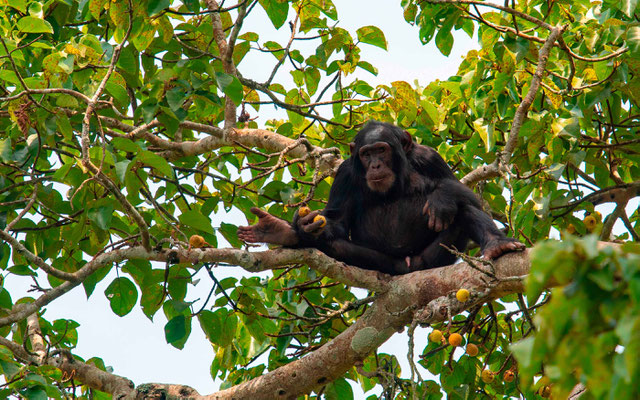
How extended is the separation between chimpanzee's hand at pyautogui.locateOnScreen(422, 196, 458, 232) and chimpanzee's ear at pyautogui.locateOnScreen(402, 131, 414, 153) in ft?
2.35

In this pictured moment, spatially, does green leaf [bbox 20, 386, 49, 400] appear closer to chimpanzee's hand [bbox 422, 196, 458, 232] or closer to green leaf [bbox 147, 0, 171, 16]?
green leaf [bbox 147, 0, 171, 16]

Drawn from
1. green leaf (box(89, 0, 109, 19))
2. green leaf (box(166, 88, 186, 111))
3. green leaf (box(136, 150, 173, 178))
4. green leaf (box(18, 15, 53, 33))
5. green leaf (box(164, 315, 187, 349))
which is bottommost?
green leaf (box(164, 315, 187, 349))

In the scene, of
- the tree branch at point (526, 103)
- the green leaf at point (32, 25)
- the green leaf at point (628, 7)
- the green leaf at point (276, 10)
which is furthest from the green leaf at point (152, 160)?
the green leaf at point (628, 7)

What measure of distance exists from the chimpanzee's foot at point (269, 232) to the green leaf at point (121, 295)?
0.92 m

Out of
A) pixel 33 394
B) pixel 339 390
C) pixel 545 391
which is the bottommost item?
pixel 545 391

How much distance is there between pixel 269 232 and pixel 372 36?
2.06 m

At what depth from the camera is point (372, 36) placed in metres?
6.18

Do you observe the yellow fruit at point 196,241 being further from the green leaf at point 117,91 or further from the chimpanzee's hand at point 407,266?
the chimpanzee's hand at point 407,266

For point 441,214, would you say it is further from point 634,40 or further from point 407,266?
point 634,40

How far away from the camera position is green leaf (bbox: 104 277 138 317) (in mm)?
5391

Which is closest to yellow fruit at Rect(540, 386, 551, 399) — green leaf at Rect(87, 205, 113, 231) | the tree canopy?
the tree canopy

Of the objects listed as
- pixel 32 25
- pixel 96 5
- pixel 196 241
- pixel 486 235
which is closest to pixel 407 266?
pixel 486 235

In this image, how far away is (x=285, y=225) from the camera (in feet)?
16.8

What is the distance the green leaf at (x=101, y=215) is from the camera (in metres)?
4.36
